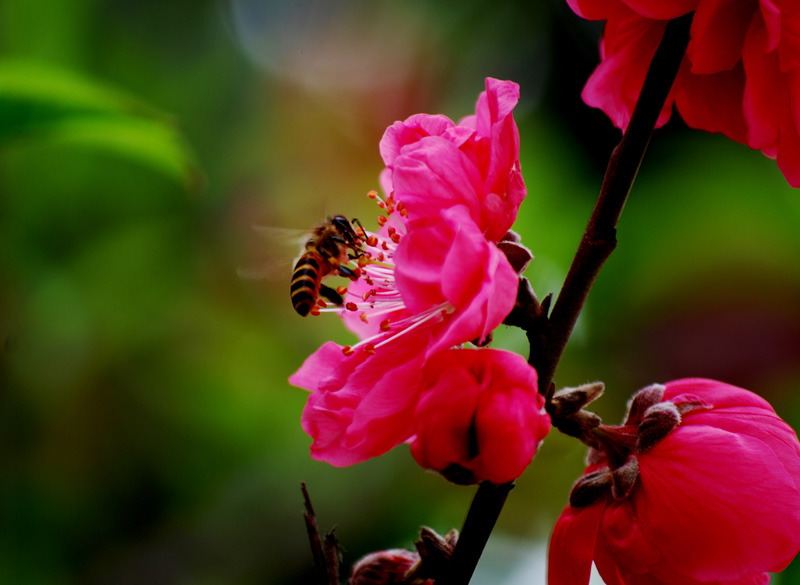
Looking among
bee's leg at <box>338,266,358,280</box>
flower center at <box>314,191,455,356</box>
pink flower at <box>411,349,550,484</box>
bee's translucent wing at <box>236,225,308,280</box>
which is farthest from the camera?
bee's translucent wing at <box>236,225,308,280</box>

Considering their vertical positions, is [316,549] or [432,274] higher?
[432,274]

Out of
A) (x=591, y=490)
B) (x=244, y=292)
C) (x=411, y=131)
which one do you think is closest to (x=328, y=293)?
(x=411, y=131)

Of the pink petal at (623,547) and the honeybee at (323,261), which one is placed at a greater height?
the honeybee at (323,261)

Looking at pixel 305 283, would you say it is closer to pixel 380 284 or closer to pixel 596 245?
pixel 380 284

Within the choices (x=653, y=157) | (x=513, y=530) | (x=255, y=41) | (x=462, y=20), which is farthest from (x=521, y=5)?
(x=513, y=530)

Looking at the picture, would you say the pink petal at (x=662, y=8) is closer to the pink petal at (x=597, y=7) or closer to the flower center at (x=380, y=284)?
the pink petal at (x=597, y=7)

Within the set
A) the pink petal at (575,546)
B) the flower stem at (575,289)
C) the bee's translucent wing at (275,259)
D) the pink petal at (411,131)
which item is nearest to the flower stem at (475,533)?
the flower stem at (575,289)

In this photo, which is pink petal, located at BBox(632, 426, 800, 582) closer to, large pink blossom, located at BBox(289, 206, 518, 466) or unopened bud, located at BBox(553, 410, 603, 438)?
unopened bud, located at BBox(553, 410, 603, 438)

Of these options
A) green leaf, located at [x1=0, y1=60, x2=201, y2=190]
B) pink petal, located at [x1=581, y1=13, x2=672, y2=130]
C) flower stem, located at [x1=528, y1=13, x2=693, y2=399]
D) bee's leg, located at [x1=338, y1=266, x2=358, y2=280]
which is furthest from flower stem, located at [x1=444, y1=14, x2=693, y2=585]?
green leaf, located at [x1=0, y1=60, x2=201, y2=190]
